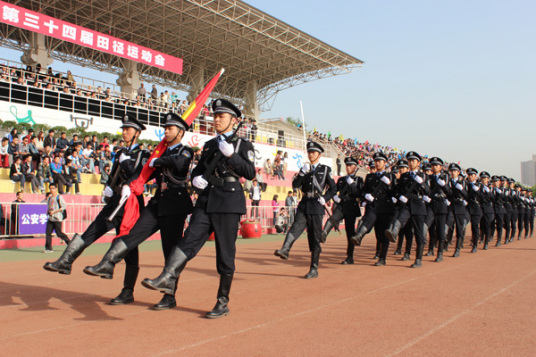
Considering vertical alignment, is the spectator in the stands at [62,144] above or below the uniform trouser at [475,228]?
above

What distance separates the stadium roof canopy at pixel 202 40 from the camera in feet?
94.9

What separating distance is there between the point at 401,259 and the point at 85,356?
7957mm

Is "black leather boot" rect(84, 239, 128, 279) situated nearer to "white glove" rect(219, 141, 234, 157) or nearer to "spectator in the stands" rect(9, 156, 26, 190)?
"white glove" rect(219, 141, 234, 157)

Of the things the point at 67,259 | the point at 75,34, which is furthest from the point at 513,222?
the point at 75,34

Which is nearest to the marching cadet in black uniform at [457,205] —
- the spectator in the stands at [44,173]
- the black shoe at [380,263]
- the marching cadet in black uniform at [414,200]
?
the marching cadet in black uniform at [414,200]

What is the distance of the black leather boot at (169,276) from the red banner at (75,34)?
21.7m

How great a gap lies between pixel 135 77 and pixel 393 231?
27200 millimetres

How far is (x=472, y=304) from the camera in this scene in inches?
214

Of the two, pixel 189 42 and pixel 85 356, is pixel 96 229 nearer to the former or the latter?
pixel 85 356

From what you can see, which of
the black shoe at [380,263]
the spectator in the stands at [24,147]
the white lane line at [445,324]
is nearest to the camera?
the white lane line at [445,324]

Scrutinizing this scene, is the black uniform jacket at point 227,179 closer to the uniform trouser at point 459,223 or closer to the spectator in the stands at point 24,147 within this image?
the uniform trouser at point 459,223

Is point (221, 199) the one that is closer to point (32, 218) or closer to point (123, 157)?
point (123, 157)

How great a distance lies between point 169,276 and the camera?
14.6 ft

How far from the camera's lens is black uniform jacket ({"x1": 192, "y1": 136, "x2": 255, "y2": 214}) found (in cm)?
482
